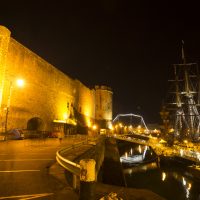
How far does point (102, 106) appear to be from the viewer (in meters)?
63.6

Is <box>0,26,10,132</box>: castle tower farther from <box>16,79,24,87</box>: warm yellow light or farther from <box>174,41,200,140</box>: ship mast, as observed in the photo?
<box>174,41,200,140</box>: ship mast

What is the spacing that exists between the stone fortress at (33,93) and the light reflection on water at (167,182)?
39.8 feet

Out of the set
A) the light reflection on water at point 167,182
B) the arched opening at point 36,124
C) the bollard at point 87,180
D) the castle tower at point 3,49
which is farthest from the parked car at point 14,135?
the bollard at point 87,180

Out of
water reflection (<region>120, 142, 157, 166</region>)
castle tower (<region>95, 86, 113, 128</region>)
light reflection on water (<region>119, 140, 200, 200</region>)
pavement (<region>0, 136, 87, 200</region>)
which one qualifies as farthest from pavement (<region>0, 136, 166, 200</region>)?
castle tower (<region>95, 86, 113, 128</region>)

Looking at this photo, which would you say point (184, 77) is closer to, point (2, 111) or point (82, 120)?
point (82, 120)

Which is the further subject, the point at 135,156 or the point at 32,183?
the point at 135,156

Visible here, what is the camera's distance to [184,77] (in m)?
55.2

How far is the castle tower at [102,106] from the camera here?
63581 millimetres

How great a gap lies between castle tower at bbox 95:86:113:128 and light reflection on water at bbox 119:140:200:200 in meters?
36.7

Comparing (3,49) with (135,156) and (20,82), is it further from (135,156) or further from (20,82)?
(135,156)

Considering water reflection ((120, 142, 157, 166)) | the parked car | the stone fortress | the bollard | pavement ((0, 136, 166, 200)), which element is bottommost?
water reflection ((120, 142, 157, 166))

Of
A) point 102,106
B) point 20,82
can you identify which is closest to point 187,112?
point 102,106

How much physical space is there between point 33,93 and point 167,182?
17111mm

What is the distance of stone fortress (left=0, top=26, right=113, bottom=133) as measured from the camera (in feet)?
71.2
